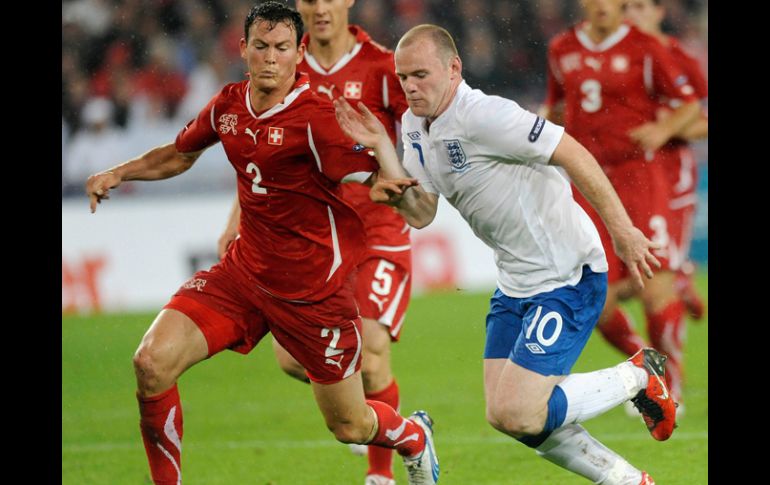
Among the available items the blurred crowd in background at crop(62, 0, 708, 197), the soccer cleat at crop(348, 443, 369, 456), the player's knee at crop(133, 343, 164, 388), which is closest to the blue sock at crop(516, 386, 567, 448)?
the player's knee at crop(133, 343, 164, 388)

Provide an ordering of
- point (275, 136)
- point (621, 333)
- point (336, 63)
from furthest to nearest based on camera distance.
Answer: point (621, 333)
point (336, 63)
point (275, 136)

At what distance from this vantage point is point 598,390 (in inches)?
190

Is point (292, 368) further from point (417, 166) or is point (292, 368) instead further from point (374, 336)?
point (417, 166)

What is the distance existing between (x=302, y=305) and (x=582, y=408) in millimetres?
1318

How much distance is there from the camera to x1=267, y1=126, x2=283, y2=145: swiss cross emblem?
16.2ft

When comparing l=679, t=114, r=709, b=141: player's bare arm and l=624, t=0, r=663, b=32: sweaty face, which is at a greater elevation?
l=624, t=0, r=663, b=32: sweaty face

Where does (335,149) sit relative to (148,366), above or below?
above

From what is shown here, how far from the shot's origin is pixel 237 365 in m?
10.3

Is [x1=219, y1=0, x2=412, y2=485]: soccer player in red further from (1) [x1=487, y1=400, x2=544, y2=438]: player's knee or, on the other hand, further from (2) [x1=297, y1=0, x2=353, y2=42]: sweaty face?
(1) [x1=487, y1=400, x2=544, y2=438]: player's knee

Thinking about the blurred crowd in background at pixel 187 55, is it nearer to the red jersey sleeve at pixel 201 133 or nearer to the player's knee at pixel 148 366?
the red jersey sleeve at pixel 201 133

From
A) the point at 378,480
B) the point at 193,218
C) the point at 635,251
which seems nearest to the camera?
the point at 635,251

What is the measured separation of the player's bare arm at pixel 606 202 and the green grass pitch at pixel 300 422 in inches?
59.3

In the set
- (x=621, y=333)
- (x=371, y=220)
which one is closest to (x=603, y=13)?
(x=621, y=333)

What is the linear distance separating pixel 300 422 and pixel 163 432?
2752mm
